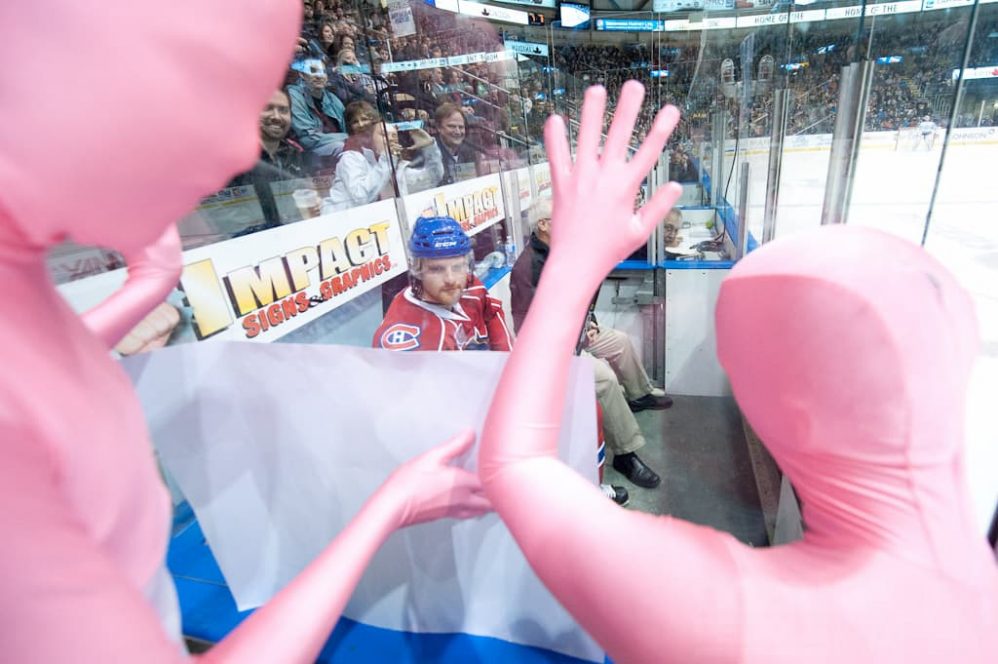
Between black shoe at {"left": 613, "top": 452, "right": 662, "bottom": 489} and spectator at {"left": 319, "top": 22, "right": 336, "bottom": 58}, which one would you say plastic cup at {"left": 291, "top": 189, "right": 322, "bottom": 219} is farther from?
black shoe at {"left": 613, "top": 452, "right": 662, "bottom": 489}

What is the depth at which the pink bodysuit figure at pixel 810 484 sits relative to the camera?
1.12ft

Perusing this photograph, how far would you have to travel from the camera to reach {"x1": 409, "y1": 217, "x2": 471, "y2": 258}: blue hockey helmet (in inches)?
54.6

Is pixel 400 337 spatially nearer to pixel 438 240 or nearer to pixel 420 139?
pixel 438 240

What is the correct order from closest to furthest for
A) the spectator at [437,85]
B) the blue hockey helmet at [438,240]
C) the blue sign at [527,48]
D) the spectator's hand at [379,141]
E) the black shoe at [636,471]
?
1. the blue hockey helmet at [438,240]
2. the black shoe at [636,471]
3. the spectator's hand at [379,141]
4. the spectator at [437,85]
5. the blue sign at [527,48]

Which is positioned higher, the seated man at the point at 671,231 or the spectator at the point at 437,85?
the spectator at the point at 437,85

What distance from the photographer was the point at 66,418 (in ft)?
0.99

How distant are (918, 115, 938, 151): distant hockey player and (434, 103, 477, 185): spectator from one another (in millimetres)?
2041

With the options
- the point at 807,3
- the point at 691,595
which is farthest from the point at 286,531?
the point at 807,3

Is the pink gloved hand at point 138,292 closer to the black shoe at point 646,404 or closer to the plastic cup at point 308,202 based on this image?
the plastic cup at point 308,202

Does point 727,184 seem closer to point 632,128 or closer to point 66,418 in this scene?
point 632,128

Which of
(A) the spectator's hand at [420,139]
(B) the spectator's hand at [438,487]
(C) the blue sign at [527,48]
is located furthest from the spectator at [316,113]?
(C) the blue sign at [527,48]

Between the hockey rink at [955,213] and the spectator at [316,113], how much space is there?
1549mm

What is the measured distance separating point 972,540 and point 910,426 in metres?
0.11

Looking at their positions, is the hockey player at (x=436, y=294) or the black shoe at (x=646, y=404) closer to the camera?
the hockey player at (x=436, y=294)
